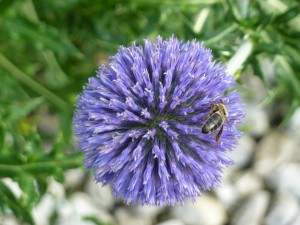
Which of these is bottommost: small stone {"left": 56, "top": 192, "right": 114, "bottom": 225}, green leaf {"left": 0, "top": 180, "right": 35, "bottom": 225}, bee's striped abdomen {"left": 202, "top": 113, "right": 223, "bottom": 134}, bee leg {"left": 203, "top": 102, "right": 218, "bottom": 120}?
bee's striped abdomen {"left": 202, "top": 113, "right": 223, "bottom": 134}

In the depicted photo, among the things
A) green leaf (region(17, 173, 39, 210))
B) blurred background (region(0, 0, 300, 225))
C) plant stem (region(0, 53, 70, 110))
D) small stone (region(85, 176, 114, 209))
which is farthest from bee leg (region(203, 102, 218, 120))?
small stone (region(85, 176, 114, 209))

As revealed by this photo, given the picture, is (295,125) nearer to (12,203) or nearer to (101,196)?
(101,196)

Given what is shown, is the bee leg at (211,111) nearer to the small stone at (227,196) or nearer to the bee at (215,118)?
the bee at (215,118)

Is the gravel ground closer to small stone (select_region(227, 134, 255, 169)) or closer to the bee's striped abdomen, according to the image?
small stone (select_region(227, 134, 255, 169))

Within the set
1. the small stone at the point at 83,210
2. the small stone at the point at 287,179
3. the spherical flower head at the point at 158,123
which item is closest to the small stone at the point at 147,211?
the small stone at the point at 83,210

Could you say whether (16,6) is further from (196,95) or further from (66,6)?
(196,95)

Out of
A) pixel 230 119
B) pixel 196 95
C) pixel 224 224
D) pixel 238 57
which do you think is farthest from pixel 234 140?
pixel 224 224

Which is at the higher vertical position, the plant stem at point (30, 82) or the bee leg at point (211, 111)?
the plant stem at point (30, 82)

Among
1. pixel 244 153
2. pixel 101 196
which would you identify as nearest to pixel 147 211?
pixel 101 196
